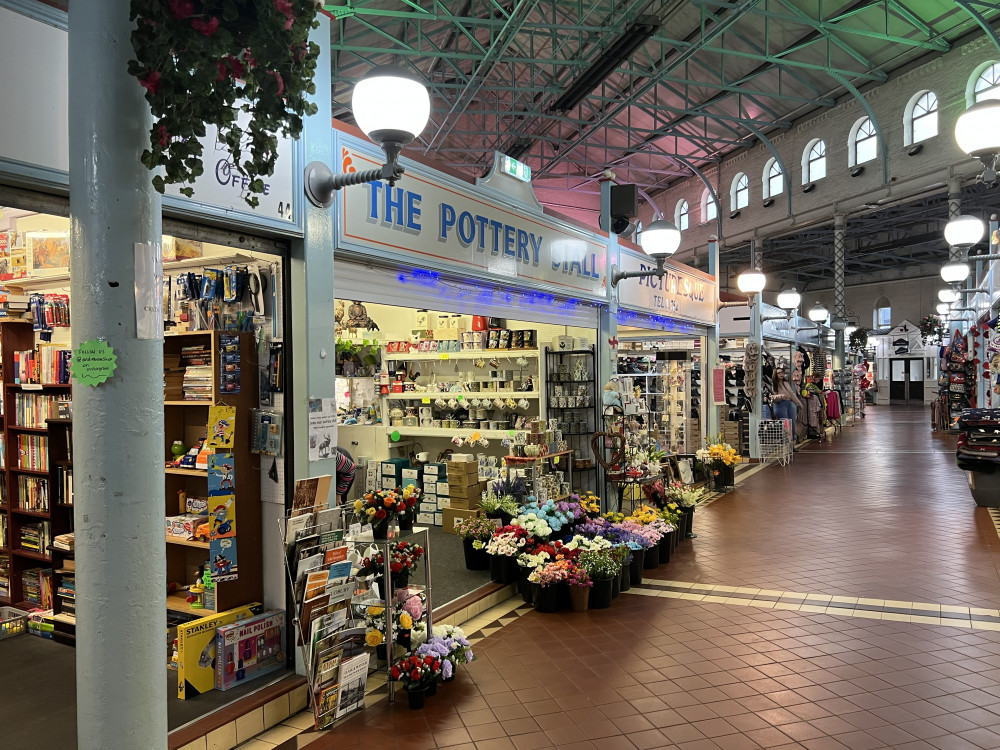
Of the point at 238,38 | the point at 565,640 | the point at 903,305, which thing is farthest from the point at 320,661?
the point at 903,305

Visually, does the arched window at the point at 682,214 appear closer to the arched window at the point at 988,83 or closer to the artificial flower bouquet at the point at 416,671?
the arched window at the point at 988,83

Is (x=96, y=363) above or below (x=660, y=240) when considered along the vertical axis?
below

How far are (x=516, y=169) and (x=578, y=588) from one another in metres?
3.75

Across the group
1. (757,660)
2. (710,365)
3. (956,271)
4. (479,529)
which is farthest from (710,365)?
(757,660)

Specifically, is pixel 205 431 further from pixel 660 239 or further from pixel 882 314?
pixel 882 314

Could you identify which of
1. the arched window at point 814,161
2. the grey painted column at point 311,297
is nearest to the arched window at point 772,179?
the arched window at point 814,161

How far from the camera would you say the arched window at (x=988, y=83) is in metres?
14.6

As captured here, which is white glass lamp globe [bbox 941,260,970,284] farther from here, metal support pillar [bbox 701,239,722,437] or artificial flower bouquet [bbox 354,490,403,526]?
artificial flower bouquet [bbox 354,490,403,526]

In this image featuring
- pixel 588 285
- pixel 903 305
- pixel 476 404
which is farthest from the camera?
pixel 903 305

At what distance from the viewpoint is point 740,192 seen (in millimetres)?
23547

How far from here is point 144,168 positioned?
1955mm

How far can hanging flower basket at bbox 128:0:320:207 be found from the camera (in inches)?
70.7

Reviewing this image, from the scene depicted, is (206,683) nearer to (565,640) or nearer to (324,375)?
(324,375)

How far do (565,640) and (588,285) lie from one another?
13.8 feet
